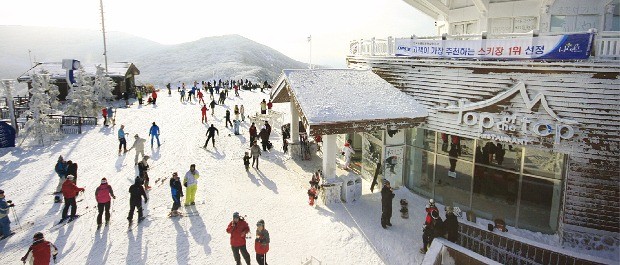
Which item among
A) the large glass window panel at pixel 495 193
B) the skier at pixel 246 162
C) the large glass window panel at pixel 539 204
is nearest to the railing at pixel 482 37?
the large glass window panel at pixel 539 204

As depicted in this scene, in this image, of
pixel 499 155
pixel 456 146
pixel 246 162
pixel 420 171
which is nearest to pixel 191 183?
pixel 246 162

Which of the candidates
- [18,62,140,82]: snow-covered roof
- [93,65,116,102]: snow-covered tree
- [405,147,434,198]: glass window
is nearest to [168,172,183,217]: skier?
[405,147,434,198]: glass window

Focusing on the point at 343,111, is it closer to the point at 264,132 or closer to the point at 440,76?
the point at 440,76

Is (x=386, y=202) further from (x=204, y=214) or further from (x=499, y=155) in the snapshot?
(x=204, y=214)

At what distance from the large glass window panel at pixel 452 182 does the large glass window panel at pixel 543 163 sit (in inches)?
68.2

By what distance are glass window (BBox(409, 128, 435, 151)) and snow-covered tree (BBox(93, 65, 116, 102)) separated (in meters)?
30.3

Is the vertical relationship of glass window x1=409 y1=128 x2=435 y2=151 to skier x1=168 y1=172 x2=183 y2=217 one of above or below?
above

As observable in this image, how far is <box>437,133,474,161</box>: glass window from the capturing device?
1215 centimetres

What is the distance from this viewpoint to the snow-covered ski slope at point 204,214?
9.72 m

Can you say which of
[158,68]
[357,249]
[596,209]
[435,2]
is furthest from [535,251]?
[158,68]

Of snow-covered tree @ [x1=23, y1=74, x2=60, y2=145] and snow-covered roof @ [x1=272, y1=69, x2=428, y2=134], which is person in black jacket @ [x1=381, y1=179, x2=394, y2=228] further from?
snow-covered tree @ [x1=23, y1=74, x2=60, y2=145]

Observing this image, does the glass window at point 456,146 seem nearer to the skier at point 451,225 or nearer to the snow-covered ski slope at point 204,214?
the snow-covered ski slope at point 204,214

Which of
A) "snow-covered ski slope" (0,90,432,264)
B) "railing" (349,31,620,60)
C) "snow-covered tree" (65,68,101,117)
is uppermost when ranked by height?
"railing" (349,31,620,60)

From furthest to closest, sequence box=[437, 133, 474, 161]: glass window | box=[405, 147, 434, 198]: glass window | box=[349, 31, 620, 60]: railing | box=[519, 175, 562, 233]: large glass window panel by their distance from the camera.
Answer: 1. box=[405, 147, 434, 198]: glass window
2. box=[437, 133, 474, 161]: glass window
3. box=[519, 175, 562, 233]: large glass window panel
4. box=[349, 31, 620, 60]: railing
